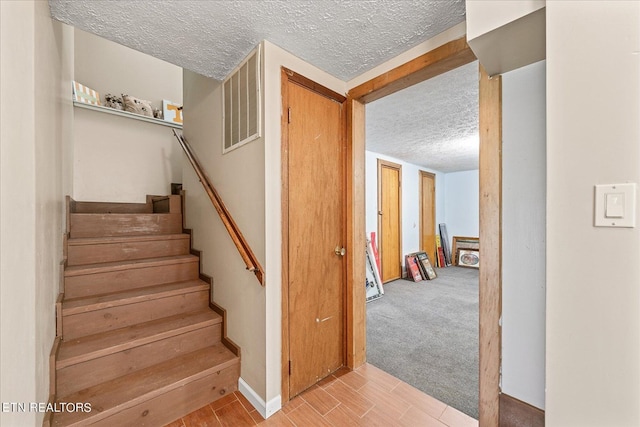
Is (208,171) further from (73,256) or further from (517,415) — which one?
(517,415)

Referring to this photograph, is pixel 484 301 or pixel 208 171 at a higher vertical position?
pixel 208 171

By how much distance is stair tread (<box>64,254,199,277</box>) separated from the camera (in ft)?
5.89

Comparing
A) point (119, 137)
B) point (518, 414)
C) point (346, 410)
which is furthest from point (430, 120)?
point (119, 137)

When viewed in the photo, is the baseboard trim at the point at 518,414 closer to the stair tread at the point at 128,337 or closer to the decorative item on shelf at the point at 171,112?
the stair tread at the point at 128,337

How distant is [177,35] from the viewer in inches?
56.7

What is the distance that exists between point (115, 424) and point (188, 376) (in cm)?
36

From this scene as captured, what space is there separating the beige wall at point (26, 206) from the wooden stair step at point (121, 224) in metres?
0.98

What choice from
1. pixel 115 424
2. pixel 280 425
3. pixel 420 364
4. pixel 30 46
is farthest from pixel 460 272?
pixel 30 46

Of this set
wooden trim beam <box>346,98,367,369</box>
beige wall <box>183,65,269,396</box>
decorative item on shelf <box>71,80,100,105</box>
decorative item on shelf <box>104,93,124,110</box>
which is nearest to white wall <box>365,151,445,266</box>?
wooden trim beam <box>346,98,367,369</box>

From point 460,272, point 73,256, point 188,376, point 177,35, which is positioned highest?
point 177,35

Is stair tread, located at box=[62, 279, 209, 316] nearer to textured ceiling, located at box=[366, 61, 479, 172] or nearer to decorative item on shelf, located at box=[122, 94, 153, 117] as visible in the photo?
decorative item on shelf, located at box=[122, 94, 153, 117]

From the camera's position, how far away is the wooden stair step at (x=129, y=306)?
161cm

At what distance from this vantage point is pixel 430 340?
99.0 inches

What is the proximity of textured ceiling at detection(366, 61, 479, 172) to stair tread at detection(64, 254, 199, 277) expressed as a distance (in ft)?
7.80
